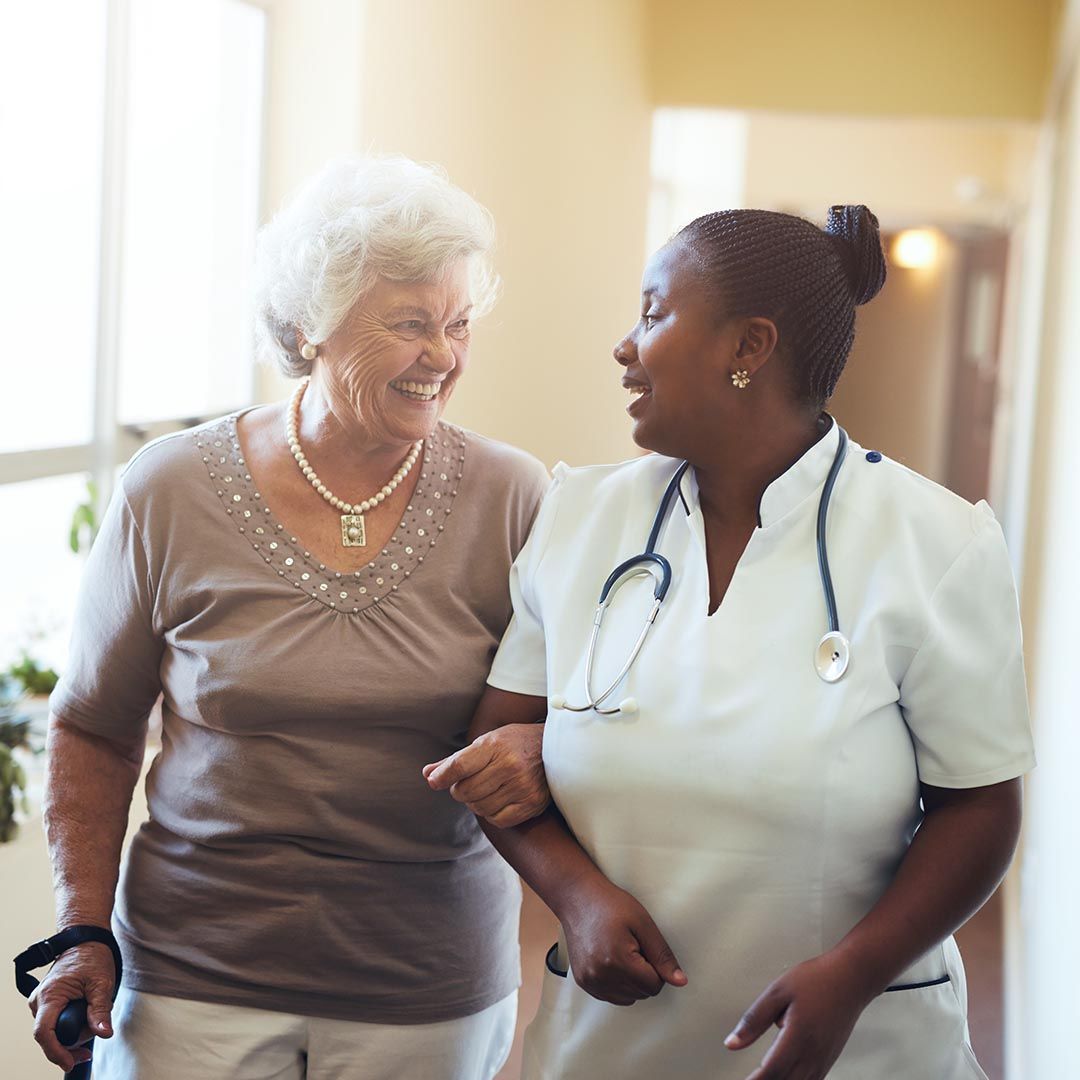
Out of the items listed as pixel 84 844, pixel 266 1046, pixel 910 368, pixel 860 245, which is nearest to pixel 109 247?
pixel 84 844

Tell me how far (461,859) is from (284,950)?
22 centimetres

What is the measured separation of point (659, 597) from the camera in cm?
125

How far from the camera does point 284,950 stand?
147 cm

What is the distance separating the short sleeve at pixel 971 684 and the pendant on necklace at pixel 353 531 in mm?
661

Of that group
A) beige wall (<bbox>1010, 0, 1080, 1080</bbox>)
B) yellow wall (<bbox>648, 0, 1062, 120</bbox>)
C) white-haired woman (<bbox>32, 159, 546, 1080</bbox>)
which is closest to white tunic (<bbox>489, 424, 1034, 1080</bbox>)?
white-haired woman (<bbox>32, 159, 546, 1080</bbox>)

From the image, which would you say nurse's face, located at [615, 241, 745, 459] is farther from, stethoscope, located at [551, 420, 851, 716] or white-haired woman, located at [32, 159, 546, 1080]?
white-haired woman, located at [32, 159, 546, 1080]

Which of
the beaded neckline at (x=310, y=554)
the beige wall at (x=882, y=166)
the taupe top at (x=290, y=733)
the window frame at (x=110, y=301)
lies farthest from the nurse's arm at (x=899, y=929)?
the beige wall at (x=882, y=166)

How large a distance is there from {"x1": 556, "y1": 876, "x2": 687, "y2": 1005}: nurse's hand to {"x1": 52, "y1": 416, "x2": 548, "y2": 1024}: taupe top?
12.8 inches

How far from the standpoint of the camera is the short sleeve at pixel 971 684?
1143 millimetres

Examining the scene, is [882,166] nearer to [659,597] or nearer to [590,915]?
[659,597]

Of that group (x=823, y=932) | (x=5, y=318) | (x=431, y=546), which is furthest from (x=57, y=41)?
(x=823, y=932)

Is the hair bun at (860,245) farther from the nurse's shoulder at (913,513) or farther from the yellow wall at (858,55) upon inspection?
the yellow wall at (858,55)

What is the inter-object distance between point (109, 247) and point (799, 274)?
1.86m

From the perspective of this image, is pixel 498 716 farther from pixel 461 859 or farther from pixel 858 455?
pixel 858 455
